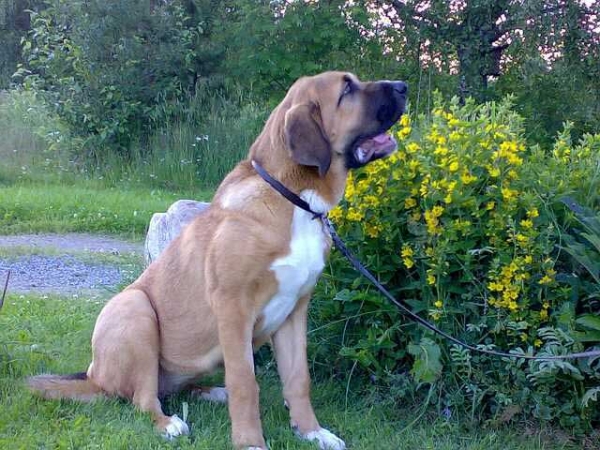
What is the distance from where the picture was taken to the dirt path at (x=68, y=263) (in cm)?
729

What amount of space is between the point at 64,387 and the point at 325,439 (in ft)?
4.73

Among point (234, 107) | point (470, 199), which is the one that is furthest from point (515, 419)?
point (234, 107)

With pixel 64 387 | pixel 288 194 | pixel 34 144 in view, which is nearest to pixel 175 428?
pixel 64 387

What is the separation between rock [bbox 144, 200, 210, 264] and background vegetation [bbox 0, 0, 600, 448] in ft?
5.27

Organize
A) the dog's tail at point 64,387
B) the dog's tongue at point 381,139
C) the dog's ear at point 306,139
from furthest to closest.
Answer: the dog's tail at point 64,387 → the dog's tongue at point 381,139 → the dog's ear at point 306,139

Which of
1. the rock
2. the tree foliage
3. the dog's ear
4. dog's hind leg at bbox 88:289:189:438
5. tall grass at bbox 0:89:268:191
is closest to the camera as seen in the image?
the dog's ear

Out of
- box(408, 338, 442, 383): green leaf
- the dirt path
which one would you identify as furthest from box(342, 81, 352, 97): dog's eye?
the dirt path

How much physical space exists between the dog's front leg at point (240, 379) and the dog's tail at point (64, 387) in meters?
0.91

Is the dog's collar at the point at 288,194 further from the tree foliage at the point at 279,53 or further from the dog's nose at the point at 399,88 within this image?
the tree foliage at the point at 279,53

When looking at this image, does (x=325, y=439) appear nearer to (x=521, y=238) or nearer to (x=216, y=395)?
(x=216, y=395)

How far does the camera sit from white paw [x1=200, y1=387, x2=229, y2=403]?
452 cm

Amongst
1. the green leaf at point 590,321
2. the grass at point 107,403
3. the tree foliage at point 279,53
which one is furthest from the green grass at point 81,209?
the green leaf at point 590,321

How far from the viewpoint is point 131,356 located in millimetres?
4078

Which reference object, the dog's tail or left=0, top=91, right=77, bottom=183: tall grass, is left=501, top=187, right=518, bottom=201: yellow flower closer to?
the dog's tail
